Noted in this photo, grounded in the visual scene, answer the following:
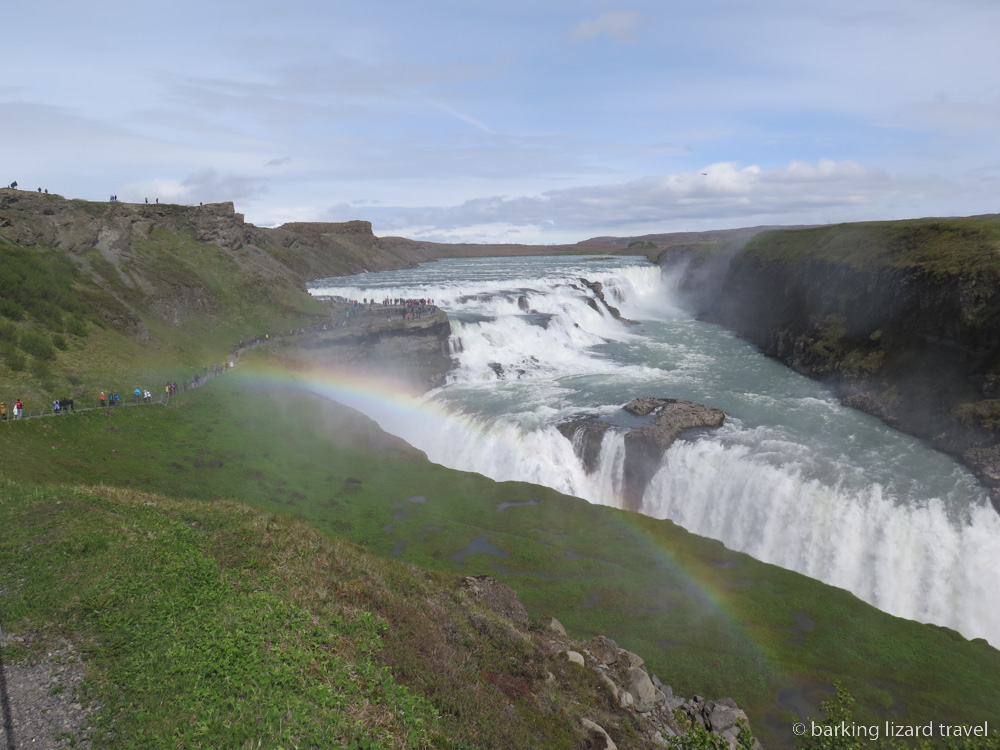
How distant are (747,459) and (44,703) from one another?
35172mm

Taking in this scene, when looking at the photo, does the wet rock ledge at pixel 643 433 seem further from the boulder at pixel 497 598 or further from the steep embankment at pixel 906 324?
the boulder at pixel 497 598

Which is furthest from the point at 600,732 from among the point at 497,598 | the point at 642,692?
the point at 497,598

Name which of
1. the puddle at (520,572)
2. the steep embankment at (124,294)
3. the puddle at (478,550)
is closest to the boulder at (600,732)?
the puddle at (520,572)

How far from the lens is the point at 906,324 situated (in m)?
50.7

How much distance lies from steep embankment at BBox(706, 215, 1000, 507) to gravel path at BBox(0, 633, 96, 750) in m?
40.1

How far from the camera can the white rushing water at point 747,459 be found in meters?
29.5

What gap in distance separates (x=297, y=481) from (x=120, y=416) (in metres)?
12.1

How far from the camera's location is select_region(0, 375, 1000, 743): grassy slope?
22.3 meters

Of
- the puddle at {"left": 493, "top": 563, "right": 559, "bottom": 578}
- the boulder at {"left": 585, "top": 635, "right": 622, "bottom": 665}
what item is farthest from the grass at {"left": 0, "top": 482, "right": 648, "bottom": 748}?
the puddle at {"left": 493, "top": 563, "right": 559, "bottom": 578}

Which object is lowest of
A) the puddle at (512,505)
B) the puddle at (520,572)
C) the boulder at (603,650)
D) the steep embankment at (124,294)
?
the puddle at (520,572)

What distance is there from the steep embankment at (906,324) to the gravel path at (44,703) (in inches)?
1579

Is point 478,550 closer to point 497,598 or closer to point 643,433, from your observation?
point 497,598

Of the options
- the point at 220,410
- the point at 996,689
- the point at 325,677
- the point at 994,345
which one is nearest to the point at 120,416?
the point at 220,410

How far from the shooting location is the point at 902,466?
118ft
